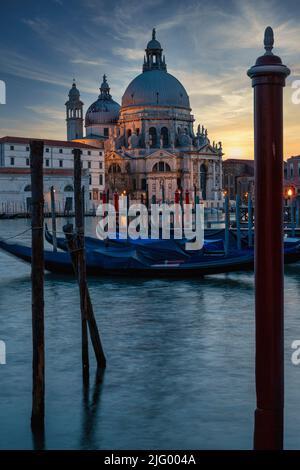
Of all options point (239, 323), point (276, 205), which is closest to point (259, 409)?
point (276, 205)

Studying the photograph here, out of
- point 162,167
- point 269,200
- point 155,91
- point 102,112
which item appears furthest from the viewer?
point 102,112

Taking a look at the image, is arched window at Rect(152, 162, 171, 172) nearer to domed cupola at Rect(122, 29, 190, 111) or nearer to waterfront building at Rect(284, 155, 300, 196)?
domed cupola at Rect(122, 29, 190, 111)

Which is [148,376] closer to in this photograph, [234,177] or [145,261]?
[145,261]

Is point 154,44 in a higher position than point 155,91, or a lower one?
higher

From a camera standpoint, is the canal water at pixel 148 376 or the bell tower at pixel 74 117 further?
the bell tower at pixel 74 117

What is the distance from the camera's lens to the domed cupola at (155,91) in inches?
2758

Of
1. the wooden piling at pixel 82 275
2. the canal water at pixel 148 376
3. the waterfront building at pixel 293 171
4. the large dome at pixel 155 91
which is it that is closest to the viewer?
the canal water at pixel 148 376

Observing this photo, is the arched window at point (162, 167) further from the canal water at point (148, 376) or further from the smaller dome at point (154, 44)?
Answer: the canal water at point (148, 376)

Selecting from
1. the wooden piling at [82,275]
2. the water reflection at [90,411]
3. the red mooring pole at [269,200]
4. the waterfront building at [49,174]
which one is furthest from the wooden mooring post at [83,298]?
the waterfront building at [49,174]

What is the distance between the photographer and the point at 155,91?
70.1 meters

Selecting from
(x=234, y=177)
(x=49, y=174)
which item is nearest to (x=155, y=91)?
(x=49, y=174)

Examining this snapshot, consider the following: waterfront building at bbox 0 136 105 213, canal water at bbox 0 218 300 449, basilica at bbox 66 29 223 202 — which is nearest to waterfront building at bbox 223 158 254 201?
basilica at bbox 66 29 223 202

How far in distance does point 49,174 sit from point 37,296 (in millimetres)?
50380

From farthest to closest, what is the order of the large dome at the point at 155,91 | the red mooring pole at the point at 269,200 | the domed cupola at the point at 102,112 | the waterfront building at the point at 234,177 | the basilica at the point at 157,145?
the waterfront building at the point at 234,177 < the domed cupola at the point at 102,112 < the large dome at the point at 155,91 < the basilica at the point at 157,145 < the red mooring pole at the point at 269,200
